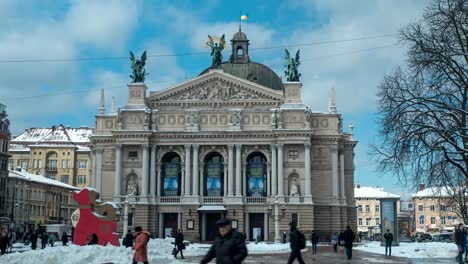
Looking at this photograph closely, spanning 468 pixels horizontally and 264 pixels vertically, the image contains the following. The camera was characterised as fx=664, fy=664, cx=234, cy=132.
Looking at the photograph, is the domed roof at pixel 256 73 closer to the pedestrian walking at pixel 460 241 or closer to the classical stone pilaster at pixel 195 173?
the classical stone pilaster at pixel 195 173

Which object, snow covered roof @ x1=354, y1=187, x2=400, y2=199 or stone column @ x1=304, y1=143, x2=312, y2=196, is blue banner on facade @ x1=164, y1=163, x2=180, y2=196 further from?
snow covered roof @ x1=354, y1=187, x2=400, y2=199

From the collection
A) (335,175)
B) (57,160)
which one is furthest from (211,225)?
(57,160)

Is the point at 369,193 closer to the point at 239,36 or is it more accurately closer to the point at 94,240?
the point at 239,36

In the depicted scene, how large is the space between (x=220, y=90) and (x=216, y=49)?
11453 mm

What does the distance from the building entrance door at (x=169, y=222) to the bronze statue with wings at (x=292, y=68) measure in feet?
71.3

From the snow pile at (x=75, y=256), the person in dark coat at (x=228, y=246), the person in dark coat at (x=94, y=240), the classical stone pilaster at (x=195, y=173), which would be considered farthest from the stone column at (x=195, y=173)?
the person in dark coat at (x=228, y=246)

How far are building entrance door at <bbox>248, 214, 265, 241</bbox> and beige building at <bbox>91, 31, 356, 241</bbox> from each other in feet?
0.39

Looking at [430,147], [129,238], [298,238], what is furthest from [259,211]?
[298,238]

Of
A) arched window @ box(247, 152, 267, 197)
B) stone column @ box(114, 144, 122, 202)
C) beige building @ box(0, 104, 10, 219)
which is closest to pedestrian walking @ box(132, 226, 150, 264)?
arched window @ box(247, 152, 267, 197)

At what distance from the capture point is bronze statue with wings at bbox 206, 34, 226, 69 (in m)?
89.3

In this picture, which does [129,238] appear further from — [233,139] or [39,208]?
[39,208]

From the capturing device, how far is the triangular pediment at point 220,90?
80062 mm

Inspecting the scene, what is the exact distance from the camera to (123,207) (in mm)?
77562

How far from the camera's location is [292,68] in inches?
3231
